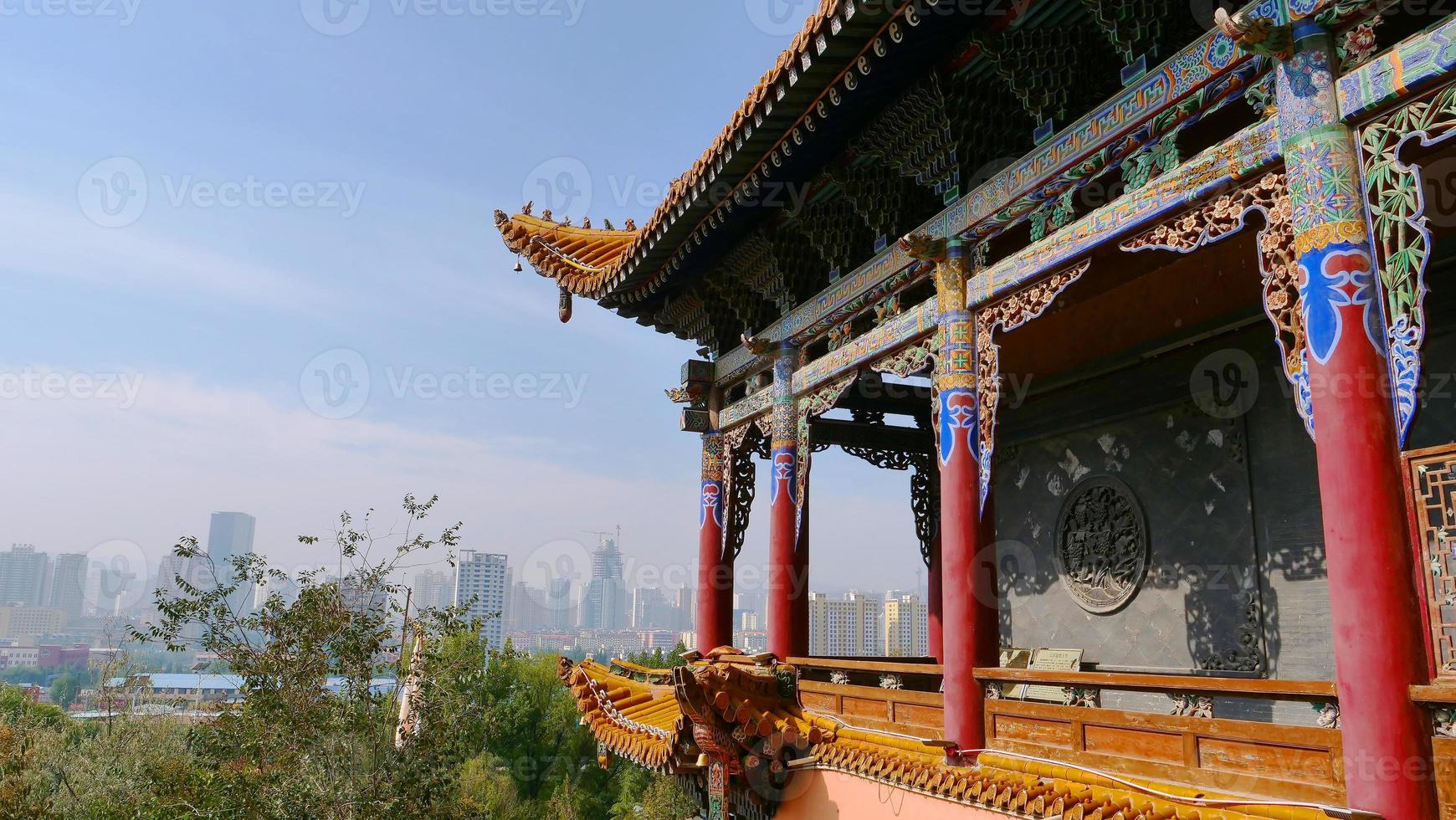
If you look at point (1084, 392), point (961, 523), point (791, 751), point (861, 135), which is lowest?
point (791, 751)

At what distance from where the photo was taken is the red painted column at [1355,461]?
3258mm

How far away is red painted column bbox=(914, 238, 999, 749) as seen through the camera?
5418 mm

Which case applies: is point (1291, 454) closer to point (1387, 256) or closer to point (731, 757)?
point (1387, 256)

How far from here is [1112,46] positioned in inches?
211

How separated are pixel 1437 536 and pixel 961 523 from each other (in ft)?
8.43

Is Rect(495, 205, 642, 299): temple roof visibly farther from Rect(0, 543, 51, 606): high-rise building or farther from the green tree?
Rect(0, 543, 51, 606): high-rise building

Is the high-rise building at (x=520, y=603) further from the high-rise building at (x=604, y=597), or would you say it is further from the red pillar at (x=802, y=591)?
the red pillar at (x=802, y=591)

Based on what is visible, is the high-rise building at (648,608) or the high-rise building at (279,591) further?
the high-rise building at (648,608)

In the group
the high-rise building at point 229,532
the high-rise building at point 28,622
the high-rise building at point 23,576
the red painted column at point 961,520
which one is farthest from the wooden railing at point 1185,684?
the high-rise building at point 28,622

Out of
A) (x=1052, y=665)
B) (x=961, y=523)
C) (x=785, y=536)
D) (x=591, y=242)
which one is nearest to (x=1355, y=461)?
(x=961, y=523)

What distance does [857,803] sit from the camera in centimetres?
585

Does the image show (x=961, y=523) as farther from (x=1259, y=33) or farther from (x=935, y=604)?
(x=935, y=604)

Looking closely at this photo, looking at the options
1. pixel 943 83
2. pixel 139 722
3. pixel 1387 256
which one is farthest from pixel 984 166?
pixel 139 722

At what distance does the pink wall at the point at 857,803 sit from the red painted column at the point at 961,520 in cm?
42
